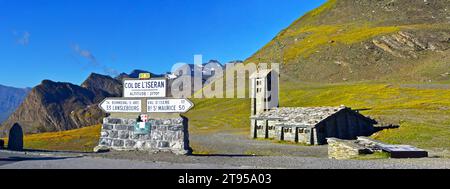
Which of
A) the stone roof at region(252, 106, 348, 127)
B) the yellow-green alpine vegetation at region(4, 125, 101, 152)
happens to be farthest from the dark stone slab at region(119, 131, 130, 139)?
the stone roof at region(252, 106, 348, 127)

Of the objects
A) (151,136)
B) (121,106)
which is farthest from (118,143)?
(151,136)

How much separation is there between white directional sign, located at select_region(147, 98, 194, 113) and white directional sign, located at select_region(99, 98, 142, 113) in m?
0.61

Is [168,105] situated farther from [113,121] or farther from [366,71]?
[366,71]

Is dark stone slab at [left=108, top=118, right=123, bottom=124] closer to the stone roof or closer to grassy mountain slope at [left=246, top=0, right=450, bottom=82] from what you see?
the stone roof

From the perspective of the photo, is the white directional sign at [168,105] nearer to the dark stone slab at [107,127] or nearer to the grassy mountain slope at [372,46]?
the dark stone slab at [107,127]

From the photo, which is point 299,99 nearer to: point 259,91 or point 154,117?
point 259,91

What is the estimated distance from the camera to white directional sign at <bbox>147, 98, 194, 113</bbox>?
71.3ft

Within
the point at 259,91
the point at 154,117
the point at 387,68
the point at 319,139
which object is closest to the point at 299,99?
the point at 387,68

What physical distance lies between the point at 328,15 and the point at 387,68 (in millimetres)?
68223

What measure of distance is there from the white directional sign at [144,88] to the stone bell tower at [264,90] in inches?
1287

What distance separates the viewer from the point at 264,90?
56438 mm

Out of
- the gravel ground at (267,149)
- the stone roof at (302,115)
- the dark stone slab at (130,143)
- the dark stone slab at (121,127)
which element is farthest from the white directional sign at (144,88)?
the stone roof at (302,115)

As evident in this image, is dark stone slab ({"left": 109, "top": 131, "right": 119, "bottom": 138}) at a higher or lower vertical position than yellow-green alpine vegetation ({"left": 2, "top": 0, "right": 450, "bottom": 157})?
lower

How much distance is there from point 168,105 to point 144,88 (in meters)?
1.75
